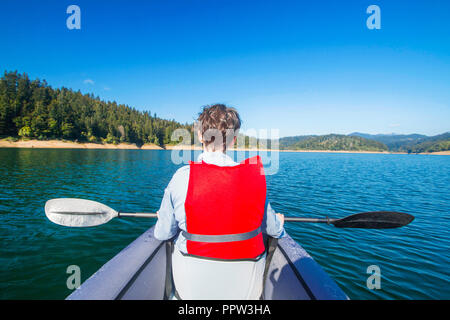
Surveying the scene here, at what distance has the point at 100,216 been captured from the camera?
3236 millimetres

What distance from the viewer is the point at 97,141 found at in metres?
67.2

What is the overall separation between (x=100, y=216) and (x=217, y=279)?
2.62 m

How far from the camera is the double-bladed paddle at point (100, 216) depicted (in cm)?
311

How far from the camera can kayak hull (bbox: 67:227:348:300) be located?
6.56ft

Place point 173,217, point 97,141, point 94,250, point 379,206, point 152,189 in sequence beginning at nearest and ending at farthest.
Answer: point 173,217 < point 94,250 < point 379,206 < point 152,189 < point 97,141

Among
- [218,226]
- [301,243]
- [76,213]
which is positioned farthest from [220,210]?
[301,243]

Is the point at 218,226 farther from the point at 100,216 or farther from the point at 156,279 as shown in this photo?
the point at 100,216

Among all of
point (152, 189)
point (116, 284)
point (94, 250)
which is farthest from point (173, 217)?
point (152, 189)

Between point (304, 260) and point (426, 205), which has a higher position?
point (304, 260)

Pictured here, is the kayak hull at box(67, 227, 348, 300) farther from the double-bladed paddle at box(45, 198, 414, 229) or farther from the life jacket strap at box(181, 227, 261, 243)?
the life jacket strap at box(181, 227, 261, 243)

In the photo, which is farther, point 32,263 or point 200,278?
point 32,263

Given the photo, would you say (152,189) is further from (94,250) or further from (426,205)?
(426,205)
